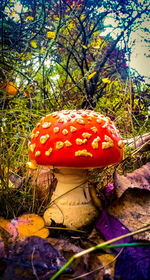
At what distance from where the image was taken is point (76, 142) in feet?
3.93

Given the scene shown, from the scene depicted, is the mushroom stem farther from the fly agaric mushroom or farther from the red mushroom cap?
the red mushroom cap

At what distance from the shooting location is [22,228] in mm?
1134

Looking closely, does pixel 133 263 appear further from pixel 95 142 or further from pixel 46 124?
pixel 46 124

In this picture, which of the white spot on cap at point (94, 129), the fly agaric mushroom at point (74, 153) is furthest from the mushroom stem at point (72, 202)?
the white spot on cap at point (94, 129)

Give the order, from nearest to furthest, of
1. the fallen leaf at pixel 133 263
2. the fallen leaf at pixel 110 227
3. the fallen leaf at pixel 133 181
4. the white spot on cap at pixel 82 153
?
the fallen leaf at pixel 133 263, the fallen leaf at pixel 110 227, the white spot on cap at pixel 82 153, the fallen leaf at pixel 133 181

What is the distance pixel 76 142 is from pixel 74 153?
7 cm

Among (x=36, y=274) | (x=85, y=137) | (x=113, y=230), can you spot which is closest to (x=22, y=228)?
(x=36, y=274)

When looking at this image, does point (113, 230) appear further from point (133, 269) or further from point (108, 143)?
point (108, 143)

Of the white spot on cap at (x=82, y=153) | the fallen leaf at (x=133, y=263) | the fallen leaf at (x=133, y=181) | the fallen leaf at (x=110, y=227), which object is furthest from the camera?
the fallen leaf at (x=133, y=181)

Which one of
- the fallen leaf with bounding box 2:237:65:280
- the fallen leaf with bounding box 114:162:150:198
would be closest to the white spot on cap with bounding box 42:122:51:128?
the fallen leaf with bounding box 114:162:150:198

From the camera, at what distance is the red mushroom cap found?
118 centimetres

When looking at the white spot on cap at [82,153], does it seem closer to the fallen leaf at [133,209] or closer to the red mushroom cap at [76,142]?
the red mushroom cap at [76,142]

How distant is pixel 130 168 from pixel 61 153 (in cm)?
109

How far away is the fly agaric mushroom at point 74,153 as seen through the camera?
1.19m
